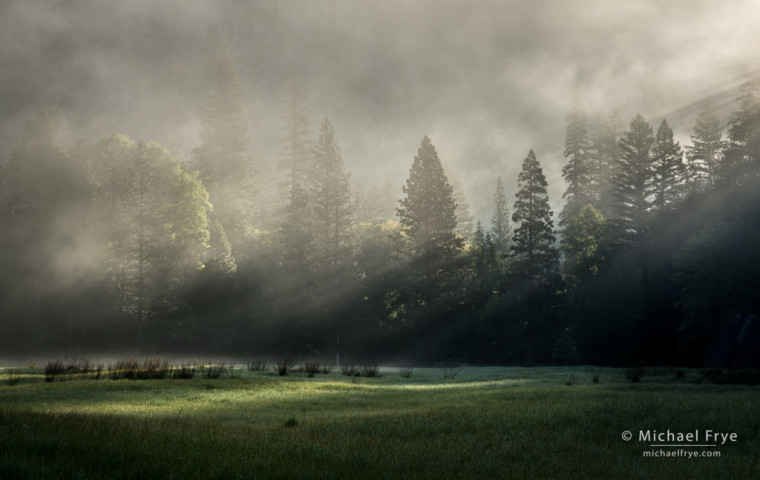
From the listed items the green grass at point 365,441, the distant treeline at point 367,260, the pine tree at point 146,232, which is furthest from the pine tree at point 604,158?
the green grass at point 365,441

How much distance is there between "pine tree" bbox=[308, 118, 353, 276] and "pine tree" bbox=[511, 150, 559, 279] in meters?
21.8

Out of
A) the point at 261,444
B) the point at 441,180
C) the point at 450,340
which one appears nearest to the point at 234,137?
the point at 441,180

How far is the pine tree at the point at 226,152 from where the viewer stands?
222 ft

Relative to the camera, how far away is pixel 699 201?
5466cm

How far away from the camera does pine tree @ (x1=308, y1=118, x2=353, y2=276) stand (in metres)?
64.4

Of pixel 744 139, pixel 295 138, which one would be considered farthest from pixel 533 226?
pixel 295 138

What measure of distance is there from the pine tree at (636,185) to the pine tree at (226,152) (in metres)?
49.1

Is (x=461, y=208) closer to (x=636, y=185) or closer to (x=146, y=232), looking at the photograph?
(x=636, y=185)

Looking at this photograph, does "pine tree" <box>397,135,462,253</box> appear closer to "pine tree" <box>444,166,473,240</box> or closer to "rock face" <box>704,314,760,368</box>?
"rock face" <box>704,314,760,368</box>

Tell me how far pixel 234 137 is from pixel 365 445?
68889 mm

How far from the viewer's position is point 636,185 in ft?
205

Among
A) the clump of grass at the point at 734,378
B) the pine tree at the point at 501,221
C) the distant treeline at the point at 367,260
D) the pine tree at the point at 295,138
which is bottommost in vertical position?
the clump of grass at the point at 734,378

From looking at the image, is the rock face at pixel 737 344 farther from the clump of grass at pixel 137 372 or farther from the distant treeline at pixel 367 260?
the clump of grass at pixel 137 372

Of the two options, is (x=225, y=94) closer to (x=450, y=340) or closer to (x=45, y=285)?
(x=45, y=285)
